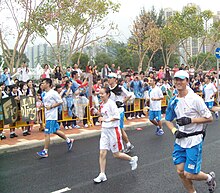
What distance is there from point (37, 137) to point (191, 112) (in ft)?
21.7

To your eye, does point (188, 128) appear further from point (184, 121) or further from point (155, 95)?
point (155, 95)

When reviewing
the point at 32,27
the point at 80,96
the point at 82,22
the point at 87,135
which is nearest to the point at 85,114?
the point at 80,96

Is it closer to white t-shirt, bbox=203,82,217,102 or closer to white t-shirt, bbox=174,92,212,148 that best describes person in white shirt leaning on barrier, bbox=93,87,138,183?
white t-shirt, bbox=174,92,212,148

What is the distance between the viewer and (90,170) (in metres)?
6.84

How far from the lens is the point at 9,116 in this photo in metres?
10.1

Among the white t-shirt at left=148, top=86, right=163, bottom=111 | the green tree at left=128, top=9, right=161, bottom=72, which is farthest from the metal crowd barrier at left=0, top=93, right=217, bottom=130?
the green tree at left=128, top=9, right=161, bottom=72

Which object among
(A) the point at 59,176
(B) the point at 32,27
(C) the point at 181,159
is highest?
(B) the point at 32,27

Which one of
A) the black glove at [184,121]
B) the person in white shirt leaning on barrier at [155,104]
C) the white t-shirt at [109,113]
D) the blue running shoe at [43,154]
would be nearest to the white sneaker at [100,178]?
the white t-shirt at [109,113]

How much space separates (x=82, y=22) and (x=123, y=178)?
56.9 feet

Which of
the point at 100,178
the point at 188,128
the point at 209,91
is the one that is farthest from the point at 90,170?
the point at 209,91

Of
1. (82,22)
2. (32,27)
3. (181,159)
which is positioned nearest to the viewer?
(181,159)

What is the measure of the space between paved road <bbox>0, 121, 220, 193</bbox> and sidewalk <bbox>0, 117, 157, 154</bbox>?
253 mm

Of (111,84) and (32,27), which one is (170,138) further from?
(32,27)

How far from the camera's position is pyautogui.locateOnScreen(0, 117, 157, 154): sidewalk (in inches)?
357
